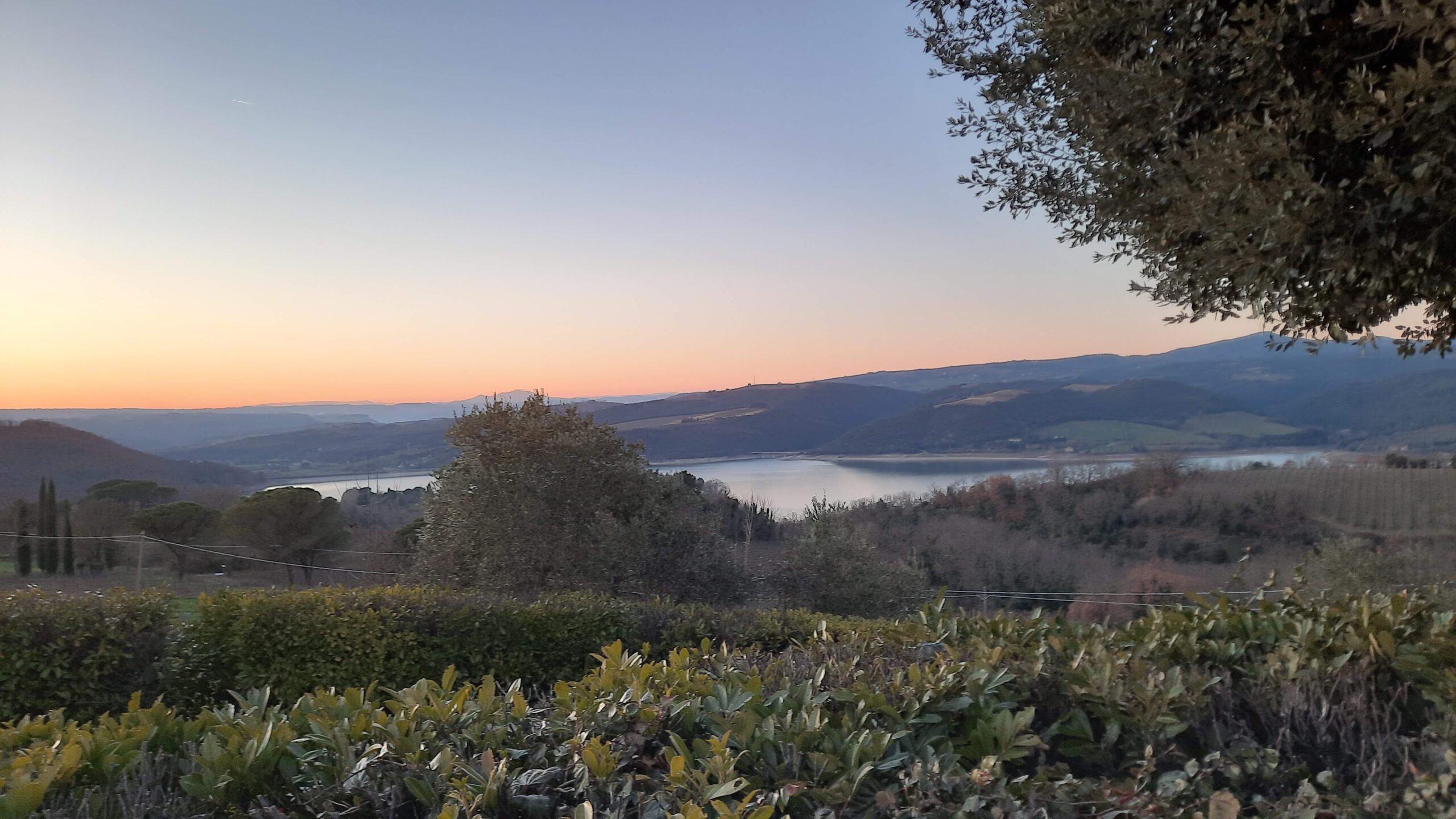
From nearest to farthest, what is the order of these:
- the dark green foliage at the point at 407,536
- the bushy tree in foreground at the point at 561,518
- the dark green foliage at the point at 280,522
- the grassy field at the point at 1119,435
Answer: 1. the bushy tree in foreground at the point at 561,518
2. the dark green foliage at the point at 407,536
3. the dark green foliage at the point at 280,522
4. the grassy field at the point at 1119,435

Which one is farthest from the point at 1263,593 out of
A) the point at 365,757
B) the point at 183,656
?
the point at 183,656

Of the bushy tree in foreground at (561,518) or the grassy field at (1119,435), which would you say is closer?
the bushy tree in foreground at (561,518)

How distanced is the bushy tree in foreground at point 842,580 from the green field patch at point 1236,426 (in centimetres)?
4889

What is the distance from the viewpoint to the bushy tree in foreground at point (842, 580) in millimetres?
13758

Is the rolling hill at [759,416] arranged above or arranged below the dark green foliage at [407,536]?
above

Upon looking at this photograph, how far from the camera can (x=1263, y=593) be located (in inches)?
158

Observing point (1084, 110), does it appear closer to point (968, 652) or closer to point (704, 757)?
point (968, 652)

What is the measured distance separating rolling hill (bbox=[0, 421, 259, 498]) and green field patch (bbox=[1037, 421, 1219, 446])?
146 feet

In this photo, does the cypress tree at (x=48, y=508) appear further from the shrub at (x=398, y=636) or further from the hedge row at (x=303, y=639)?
the shrub at (x=398, y=636)

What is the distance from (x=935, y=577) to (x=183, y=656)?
2628cm

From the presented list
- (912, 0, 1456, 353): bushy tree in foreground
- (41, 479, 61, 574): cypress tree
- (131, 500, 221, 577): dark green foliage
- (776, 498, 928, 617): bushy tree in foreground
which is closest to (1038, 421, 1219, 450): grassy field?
(776, 498, 928, 617): bushy tree in foreground

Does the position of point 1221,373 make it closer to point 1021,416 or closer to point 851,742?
point 1021,416

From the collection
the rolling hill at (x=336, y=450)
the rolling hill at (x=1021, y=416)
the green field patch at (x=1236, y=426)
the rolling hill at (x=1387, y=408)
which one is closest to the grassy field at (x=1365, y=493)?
the rolling hill at (x=1021, y=416)

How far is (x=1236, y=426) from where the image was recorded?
55.7 meters
